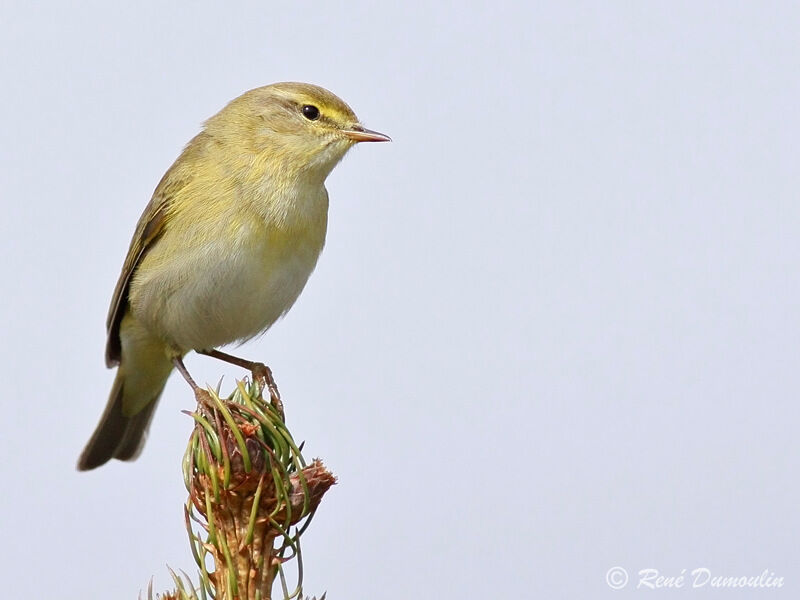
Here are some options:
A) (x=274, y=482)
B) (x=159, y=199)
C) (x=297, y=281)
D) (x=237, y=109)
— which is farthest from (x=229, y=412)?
(x=237, y=109)

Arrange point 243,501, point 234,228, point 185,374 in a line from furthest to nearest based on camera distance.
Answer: point 185,374, point 234,228, point 243,501

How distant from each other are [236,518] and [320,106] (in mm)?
2791

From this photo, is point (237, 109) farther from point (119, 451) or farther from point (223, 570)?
point (223, 570)

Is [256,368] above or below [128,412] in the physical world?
below

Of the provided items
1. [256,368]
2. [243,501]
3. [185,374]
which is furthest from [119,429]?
[243,501]

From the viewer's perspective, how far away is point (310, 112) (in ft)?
17.4

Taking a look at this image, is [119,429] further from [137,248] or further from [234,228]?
[234,228]

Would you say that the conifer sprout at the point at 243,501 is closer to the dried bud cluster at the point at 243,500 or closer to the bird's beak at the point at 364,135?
the dried bud cluster at the point at 243,500

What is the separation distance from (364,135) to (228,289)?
1.05 m

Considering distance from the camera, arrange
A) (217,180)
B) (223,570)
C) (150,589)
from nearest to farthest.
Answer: (150,589) → (223,570) → (217,180)

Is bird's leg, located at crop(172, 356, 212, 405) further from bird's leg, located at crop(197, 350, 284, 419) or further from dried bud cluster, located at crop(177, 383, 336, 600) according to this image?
dried bud cluster, located at crop(177, 383, 336, 600)

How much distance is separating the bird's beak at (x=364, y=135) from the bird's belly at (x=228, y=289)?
0.55m

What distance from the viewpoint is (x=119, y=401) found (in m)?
6.00

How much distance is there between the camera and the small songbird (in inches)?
190
